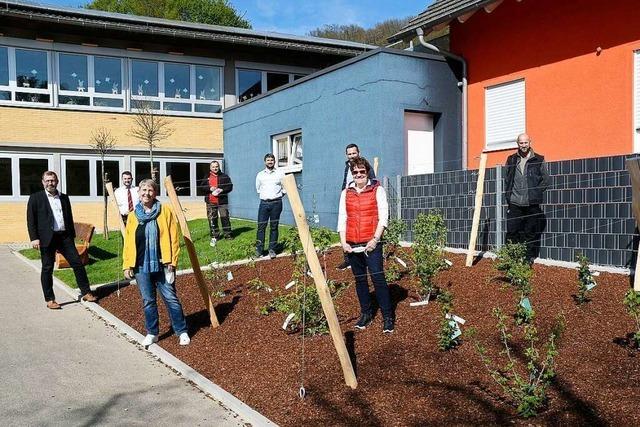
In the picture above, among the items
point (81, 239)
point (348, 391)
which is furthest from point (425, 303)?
point (81, 239)

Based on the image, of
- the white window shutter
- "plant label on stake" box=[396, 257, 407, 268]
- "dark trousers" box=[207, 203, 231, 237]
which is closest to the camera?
"plant label on stake" box=[396, 257, 407, 268]

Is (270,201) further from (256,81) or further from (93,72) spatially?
(256,81)

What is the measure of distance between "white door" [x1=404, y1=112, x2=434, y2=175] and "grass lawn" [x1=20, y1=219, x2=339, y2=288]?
237cm

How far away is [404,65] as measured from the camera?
40.8 feet

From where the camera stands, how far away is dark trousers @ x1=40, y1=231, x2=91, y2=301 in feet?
29.5

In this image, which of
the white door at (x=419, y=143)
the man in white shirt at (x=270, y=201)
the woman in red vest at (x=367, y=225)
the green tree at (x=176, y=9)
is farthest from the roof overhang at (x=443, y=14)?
the green tree at (x=176, y=9)

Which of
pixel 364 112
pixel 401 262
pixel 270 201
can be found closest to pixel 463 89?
pixel 364 112

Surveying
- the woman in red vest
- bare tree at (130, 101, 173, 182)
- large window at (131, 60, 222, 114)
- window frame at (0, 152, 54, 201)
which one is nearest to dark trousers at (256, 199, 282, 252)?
the woman in red vest

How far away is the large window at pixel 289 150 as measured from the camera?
15719mm

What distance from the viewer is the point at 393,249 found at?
9234 millimetres

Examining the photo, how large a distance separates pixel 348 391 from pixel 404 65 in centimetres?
891

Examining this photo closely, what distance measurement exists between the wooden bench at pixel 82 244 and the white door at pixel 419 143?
6.75 m

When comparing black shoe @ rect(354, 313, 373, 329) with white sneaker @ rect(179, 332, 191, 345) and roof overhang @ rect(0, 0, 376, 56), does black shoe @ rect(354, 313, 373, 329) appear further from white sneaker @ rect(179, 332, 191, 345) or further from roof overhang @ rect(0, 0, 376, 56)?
roof overhang @ rect(0, 0, 376, 56)

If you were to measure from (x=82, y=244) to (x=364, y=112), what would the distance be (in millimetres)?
6684
